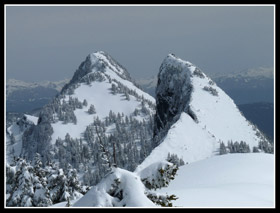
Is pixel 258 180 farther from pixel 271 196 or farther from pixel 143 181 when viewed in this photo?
pixel 143 181

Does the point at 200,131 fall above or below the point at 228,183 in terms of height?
above

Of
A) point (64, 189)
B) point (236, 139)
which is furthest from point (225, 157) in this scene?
point (236, 139)

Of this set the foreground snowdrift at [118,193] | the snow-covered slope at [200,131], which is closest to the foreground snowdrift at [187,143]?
the snow-covered slope at [200,131]

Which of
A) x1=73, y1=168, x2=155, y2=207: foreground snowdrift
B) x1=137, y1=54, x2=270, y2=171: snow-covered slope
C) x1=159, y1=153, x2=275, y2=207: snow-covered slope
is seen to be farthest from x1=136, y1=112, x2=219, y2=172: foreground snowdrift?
x1=73, y1=168, x2=155, y2=207: foreground snowdrift

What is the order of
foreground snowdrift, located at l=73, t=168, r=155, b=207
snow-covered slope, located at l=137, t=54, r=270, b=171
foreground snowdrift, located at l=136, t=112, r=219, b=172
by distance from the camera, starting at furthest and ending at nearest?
1. snow-covered slope, located at l=137, t=54, r=270, b=171
2. foreground snowdrift, located at l=136, t=112, r=219, b=172
3. foreground snowdrift, located at l=73, t=168, r=155, b=207

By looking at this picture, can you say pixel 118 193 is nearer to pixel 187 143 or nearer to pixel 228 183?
pixel 228 183

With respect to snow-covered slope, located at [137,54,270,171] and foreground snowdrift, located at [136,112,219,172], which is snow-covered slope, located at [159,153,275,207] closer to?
snow-covered slope, located at [137,54,270,171]

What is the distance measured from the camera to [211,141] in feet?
520

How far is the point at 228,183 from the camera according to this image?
3981 cm

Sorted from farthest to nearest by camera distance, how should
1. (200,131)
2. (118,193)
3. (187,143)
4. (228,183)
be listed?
(200,131)
(187,143)
(228,183)
(118,193)

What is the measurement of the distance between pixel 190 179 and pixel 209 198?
15.9 meters

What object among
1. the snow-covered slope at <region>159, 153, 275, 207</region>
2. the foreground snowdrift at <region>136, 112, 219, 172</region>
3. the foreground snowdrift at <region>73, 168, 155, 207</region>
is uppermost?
the foreground snowdrift at <region>136, 112, 219, 172</region>

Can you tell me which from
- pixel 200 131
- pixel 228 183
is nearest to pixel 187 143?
pixel 200 131

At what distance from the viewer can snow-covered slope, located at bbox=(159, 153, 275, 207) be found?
27547 mm
